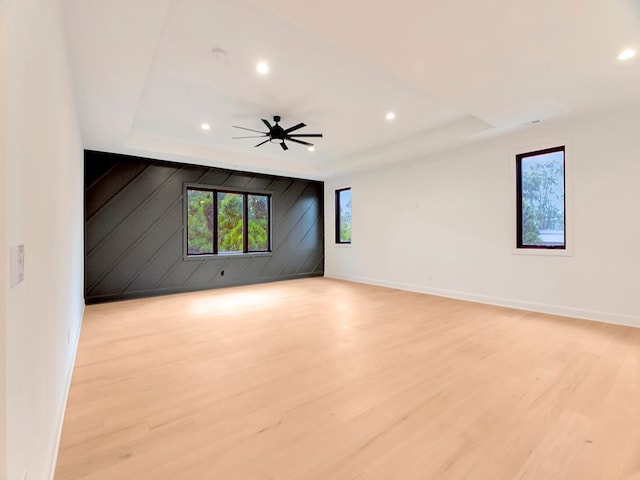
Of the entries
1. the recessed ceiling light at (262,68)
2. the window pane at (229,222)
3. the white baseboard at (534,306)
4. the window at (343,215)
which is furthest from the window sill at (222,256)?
the recessed ceiling light at (262,68)

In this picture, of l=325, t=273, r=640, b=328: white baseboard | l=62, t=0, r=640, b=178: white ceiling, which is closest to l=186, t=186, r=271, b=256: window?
l=62, t=0, r=640, b=178: white ceiling

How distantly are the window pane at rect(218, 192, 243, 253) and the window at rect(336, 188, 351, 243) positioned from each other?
2554 mm

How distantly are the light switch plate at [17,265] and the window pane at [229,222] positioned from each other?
19.2 ft

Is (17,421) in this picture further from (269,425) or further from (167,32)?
(167,32)

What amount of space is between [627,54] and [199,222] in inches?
257

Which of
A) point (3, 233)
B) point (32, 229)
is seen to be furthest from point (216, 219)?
point (3, 233)

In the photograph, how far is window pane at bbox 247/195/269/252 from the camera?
23.6 feet

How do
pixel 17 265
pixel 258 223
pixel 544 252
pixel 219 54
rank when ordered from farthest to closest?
pixel 258 223
pixel 544 252
pixel 219 54
pixel 17 265

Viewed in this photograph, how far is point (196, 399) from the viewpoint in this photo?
221 cm

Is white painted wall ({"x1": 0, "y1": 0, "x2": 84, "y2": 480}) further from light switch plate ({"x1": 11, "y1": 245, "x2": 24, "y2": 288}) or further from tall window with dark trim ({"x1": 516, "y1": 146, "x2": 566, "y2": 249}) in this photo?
tall window with dark trim ({"x1": 516, "y1": 146, "x2": 566, "y2": 249})

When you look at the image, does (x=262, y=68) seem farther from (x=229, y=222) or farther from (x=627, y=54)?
(x=229, y=222)

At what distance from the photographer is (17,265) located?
36.9 inches

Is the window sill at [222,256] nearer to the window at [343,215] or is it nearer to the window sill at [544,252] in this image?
the window at [343,215]

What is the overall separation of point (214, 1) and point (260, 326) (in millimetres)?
3292
